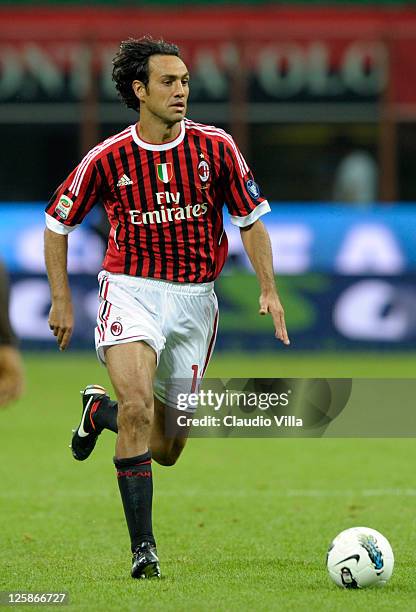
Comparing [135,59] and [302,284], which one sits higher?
[135,59]

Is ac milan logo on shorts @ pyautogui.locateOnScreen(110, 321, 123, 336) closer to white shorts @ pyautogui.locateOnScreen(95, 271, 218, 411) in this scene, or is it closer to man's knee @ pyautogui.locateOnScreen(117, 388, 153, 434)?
white shorts @ pyautogui.locateOnScreen(95, 271, 218, 411)

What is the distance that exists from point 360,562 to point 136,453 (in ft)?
3.59

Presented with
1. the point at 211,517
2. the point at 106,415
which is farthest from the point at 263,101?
the point at 106,415

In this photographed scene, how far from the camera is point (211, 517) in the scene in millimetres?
8297

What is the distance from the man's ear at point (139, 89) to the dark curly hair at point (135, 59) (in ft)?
0.06

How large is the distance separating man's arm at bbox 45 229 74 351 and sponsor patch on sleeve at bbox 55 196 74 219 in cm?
10

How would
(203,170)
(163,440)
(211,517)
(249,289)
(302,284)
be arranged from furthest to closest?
(302,284), (249,289), (211,517), (163,440), (203,170)

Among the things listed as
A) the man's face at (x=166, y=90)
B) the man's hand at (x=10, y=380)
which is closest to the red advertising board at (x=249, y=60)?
the man's face at (x=166, y=90)

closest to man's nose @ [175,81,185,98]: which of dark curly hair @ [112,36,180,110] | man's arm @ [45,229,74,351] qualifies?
dark curly hair @ [112,36,180,110]

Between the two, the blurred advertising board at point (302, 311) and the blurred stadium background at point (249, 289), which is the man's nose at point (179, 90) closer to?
the blurred stadium background at point (249, 289)

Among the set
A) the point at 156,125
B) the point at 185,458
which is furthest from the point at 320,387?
the point at 185,458

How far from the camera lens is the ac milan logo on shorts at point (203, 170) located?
22.0 feet

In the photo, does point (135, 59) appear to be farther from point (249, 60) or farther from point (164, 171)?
point (249, 60)

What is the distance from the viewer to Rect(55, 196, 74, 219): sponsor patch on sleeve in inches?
265
